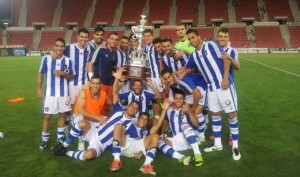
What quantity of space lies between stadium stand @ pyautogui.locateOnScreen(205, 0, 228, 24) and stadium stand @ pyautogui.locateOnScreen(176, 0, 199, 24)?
5.15ft

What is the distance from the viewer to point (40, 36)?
144 ft

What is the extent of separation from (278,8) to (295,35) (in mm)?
5976

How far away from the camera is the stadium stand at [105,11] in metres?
45.7

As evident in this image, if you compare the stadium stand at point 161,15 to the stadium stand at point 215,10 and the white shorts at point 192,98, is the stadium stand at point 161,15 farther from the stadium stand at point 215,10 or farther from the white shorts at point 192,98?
the white shorts at point 192,98

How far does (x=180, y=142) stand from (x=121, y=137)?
102 centimetres

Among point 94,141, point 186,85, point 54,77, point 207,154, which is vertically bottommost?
point 207,154

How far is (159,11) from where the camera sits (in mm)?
45688

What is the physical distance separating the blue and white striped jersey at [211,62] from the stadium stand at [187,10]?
40.2 meters

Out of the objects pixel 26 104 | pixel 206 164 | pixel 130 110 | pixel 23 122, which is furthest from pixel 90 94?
pixel 26 104

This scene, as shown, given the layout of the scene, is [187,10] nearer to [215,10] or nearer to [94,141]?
[215,10]

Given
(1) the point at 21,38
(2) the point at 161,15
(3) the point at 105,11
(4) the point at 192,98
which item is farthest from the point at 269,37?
(4) the point at 192,98

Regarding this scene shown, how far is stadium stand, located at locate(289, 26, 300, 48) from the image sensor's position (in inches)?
1506

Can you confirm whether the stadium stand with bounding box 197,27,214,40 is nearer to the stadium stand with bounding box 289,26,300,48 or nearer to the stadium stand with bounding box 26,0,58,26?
the stadium stand with bounding box 289,26,300,48

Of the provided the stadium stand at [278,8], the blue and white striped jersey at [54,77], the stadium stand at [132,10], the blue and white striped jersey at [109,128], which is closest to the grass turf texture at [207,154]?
the blue and white striped jersey at [109,128]
